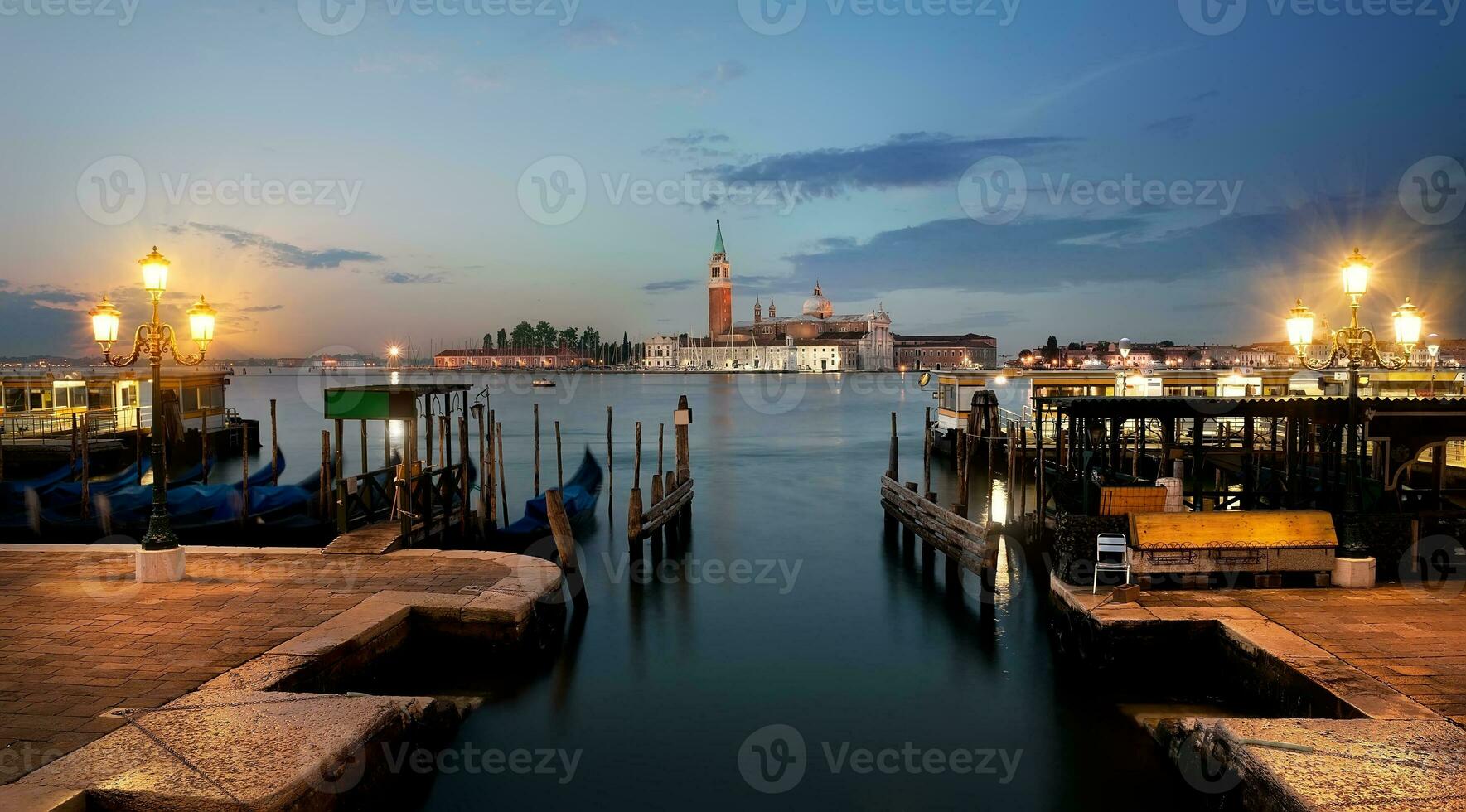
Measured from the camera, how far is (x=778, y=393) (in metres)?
83.3

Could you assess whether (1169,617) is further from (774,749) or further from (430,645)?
(430,645)

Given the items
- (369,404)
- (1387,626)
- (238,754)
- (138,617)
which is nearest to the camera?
(238,754)

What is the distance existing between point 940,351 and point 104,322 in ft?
478

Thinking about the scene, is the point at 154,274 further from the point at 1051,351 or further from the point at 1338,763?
the point at 1051,351

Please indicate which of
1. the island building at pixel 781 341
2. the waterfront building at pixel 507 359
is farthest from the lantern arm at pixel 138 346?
the waterfront building at pixel 507 359

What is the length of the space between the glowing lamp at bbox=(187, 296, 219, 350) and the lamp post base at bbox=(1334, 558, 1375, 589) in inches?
418

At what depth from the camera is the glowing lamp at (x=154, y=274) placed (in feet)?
25.8

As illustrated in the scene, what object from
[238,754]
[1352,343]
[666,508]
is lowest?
[666,508]

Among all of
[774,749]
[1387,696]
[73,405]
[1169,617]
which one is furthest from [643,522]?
[73,405]

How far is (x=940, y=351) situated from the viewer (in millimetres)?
148125

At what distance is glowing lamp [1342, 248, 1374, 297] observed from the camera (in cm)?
808

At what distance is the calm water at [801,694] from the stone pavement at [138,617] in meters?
1.63

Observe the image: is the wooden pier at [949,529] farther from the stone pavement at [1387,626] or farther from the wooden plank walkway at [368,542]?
the wooden plank walkway at [368,542]

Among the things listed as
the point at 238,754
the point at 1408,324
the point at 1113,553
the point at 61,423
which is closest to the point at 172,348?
the point at 238,754
